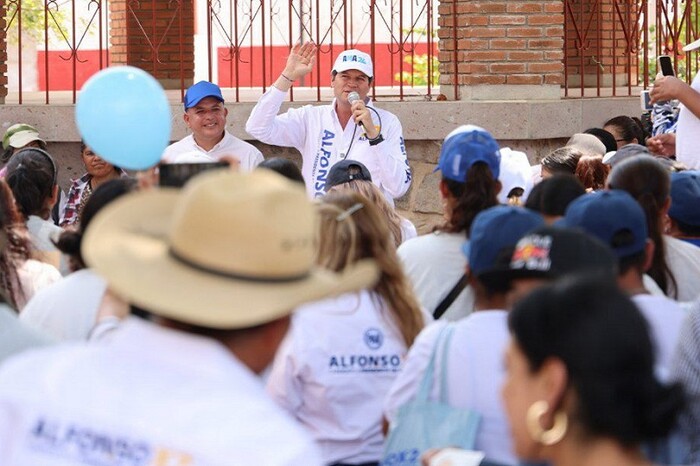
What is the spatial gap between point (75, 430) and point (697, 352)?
5.14 ft

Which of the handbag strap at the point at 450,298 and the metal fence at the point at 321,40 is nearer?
the handbag strap at the point at 450,298

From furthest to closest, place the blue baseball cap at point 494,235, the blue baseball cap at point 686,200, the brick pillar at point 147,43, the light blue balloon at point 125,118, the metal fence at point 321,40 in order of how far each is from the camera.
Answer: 1. the brick pillar at point 147,43
2. the metal fence at point 321,40
3. the blue baseball cap at point 686,200
4. the light blue balloon at point 125,118
5. the blue baseball cap at point 494,235

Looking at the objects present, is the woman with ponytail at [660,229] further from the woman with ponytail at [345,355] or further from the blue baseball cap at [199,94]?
the blue baseball cap at [199,94]

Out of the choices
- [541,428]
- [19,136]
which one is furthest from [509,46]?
[541,428]

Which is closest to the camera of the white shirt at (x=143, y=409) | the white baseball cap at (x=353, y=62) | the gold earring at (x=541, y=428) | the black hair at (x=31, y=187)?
the white shirt at (x=143, y=409)

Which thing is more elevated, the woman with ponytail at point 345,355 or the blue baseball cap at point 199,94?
the blue baseball cap at point 199,94

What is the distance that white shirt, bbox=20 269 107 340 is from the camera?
3977 mm

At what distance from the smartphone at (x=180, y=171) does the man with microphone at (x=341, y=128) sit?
351 cm

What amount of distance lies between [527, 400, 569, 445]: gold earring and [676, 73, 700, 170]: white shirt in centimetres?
491

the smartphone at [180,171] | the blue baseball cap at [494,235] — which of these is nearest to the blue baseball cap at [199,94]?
the smartphone at [180,171]

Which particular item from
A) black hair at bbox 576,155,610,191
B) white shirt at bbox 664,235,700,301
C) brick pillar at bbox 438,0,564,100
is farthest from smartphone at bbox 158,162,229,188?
brick pillar at bbox 438,0,564,100

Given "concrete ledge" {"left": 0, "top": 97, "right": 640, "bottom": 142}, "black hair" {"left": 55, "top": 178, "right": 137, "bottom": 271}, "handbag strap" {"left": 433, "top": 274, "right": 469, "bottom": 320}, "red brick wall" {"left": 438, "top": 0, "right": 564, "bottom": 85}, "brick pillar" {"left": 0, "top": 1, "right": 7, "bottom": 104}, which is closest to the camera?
"black hair" {"left": 55, "top": 178, "right": 137, "bottom": 271}

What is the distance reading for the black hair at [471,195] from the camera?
15.6 feet

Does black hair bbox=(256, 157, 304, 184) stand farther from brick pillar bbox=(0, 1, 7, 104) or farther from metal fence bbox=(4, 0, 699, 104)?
brick pillar bbox=(0, 1, 7, 104)
